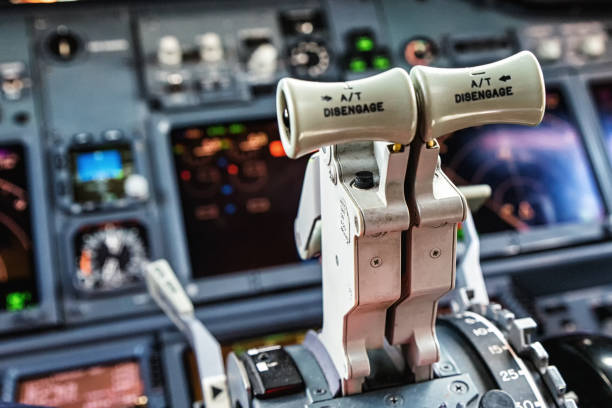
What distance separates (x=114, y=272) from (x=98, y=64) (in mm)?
890

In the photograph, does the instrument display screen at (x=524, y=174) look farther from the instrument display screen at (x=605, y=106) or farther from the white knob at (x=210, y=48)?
the white knob at (x=210, y=48)

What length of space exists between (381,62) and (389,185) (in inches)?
84.8

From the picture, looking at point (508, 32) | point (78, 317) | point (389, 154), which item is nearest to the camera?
point (389, 154)

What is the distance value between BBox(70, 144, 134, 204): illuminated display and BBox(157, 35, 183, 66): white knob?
0.41 m

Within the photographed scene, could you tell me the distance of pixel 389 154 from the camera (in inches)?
38.1

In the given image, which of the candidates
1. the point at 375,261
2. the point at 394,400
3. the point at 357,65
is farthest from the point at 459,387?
the point at 357,65

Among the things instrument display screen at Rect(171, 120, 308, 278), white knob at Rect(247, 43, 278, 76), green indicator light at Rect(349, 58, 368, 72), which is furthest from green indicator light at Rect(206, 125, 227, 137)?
green indicator light at Rect(349, 58, 368, 72)

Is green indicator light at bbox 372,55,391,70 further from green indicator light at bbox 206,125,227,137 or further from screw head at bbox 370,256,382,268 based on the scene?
screw head at bbox 370,256,382,268

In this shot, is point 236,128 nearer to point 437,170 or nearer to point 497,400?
point 437,170

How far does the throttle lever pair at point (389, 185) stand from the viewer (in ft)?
2.96

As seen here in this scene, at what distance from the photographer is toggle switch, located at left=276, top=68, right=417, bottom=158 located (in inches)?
34.6

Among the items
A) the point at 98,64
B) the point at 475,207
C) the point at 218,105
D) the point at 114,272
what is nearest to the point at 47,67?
the point at 98,64

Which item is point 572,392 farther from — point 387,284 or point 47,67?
point 47,67

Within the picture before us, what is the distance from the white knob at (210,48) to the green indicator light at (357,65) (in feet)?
1.89
